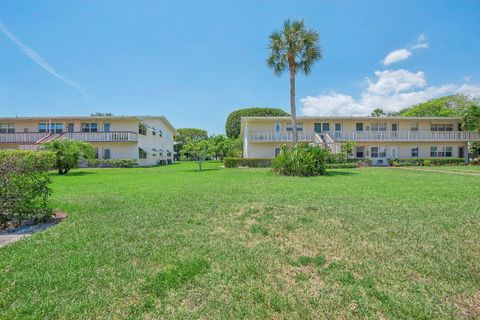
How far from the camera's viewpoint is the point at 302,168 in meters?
17.3

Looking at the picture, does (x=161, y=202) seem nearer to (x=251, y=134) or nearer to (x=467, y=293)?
(x=467, y=293)

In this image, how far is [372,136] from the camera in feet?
103

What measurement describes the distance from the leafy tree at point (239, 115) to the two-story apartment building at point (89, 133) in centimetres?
2851

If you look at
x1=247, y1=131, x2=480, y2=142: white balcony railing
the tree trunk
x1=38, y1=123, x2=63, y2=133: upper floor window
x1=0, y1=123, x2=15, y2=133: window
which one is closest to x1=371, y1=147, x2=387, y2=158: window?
x1=247, y1=131, x2=480, y2=142: white balcony railing

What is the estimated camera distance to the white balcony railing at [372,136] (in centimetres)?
3061

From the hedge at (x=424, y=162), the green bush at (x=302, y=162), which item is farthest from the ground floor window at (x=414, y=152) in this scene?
the green bush at (x=302, y=162)

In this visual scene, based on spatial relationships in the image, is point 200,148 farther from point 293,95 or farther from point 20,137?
point 20,137

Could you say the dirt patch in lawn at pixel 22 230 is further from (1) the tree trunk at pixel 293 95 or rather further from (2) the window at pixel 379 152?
(2) the window at pixel 379 152

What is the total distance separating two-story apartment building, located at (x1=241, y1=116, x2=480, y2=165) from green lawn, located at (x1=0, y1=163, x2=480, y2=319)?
2495 centimetres

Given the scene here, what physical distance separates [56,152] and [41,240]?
1954 centimetres

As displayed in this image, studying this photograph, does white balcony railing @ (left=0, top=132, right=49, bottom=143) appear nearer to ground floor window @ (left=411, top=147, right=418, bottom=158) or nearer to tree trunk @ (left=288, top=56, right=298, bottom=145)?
tree trunk @ (left=288, top=56, right=298, bottom=145)

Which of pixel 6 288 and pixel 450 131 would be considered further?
pixel 450 131

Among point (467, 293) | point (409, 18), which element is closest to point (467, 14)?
point (409, 18)

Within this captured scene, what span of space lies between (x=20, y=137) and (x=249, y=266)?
129ft
